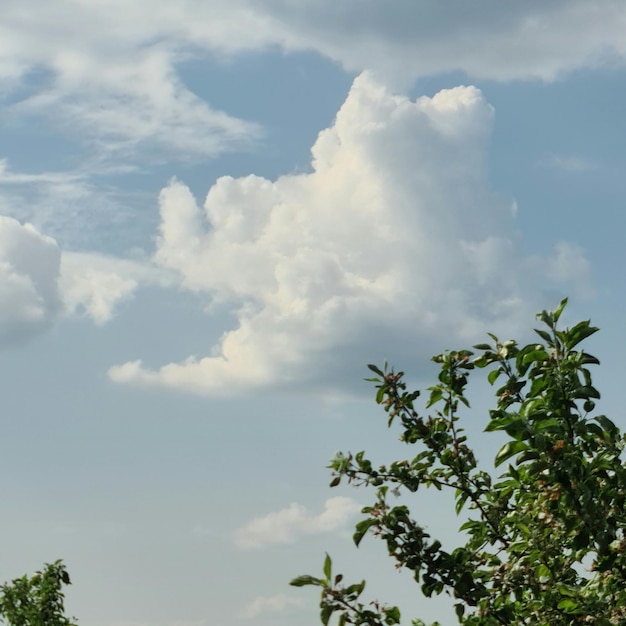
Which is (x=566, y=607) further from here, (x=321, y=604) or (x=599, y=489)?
(x=321, y=604)

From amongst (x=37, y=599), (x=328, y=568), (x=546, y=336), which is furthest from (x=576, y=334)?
(x=37, y=599)

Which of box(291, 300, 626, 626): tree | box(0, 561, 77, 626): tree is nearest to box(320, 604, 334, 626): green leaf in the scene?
box(291, 300, 626, 626): tree

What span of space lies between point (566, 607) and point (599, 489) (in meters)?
1.01

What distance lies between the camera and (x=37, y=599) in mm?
17062

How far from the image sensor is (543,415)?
802 centimetres

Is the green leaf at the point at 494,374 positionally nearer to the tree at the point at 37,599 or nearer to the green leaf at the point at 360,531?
the green leaf at the point at 360,531

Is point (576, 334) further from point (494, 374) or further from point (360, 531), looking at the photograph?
point (360, 531)

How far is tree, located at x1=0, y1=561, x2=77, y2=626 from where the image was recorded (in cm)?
1688

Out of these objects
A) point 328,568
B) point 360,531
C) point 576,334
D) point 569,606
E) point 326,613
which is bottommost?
point 569,606

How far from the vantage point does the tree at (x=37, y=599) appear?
16.9m

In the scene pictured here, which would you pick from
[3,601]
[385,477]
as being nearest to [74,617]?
[3,601]

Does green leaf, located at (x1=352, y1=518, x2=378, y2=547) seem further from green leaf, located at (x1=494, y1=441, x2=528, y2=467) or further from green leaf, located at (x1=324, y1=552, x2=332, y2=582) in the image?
green leaf, located at (x1=494, y1=441, x2=528, y2=467)

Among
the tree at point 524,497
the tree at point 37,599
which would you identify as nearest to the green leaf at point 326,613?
the tree at point 524,497

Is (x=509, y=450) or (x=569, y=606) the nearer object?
(x=509, y=450)
